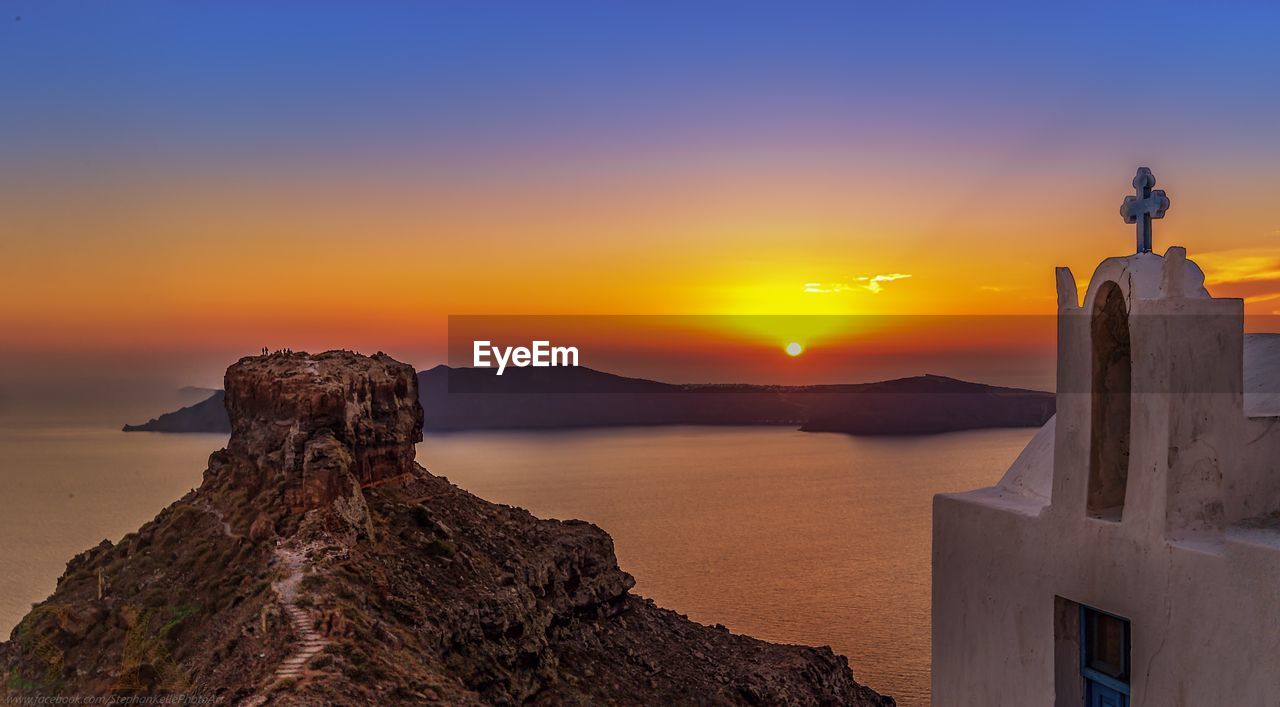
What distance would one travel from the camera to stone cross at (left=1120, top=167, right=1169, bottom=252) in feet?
30.9

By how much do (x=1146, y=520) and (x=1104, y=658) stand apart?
155cm

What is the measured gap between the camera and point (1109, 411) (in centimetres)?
926

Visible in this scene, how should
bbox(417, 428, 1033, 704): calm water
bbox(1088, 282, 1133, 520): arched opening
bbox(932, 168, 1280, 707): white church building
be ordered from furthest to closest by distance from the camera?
bbox(417, 428, 1033, 704): calm water < bbox(1088, 282, 1133, 520): arched opening < bbox(932, 168, 1280, 707): white church building

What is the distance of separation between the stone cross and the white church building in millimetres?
14

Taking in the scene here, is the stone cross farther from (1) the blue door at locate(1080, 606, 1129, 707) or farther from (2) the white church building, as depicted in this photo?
(1) the blue door at locate(1080, 606, 1129, 707)

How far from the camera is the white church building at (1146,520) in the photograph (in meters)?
7.96

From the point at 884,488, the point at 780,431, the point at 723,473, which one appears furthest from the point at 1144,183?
the point at 780,431

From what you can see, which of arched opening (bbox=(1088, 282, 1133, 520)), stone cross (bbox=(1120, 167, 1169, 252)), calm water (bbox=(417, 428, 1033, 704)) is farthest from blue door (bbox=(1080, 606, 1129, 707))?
calm water (bbox=(417, 428, 1033, 704))

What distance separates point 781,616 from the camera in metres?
52.2

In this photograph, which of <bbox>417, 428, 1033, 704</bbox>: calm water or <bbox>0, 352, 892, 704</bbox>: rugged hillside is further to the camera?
<bbox>417, 428, 1033, 704</bbox>: calm water

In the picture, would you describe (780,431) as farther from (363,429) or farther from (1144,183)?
(1144,183)

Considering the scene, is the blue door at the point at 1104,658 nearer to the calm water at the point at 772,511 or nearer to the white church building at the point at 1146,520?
the white church building at the point at 1146,520

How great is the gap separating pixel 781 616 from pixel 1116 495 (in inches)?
1764

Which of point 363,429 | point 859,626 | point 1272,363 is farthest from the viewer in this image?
point 859,626
